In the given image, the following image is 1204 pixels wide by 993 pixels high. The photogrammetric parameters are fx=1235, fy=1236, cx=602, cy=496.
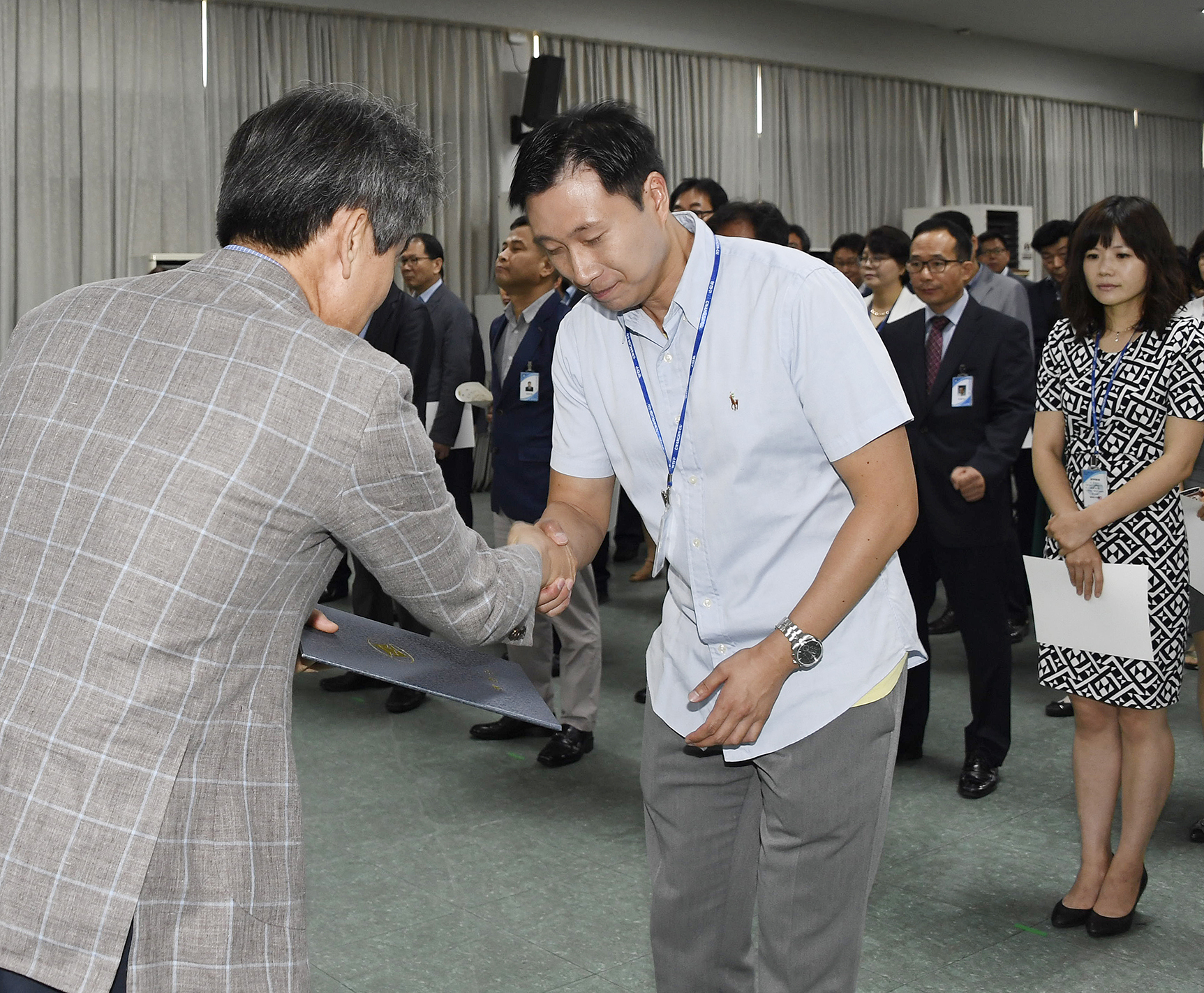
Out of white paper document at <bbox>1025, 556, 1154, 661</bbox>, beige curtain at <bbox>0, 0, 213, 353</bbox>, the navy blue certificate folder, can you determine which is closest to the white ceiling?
beige curtain at <bbox>0, 0, 213, 353</bbox>

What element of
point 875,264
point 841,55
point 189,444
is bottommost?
point 189,444

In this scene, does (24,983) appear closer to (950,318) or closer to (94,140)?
(950,318)

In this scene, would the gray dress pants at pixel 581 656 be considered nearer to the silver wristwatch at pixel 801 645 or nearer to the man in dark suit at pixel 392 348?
the man in dark suit at pixel 392 348

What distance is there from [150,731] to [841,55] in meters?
11.5

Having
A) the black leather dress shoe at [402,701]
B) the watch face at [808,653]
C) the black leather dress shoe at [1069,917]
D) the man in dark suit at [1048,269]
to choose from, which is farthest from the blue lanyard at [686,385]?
the man in dark suit at [1048,269]

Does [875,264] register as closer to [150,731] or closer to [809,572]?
[809,572]

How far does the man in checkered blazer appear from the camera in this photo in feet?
3.42

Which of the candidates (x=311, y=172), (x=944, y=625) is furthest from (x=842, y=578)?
(x=944, y=625)

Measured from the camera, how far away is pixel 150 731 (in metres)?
1.05

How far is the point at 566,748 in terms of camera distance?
3.73 metres

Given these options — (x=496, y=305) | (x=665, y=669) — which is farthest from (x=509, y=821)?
(x=496, y=305)

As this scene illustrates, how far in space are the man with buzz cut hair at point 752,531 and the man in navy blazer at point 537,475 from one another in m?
2.03

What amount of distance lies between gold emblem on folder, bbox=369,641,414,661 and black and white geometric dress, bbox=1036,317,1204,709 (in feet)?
5.65

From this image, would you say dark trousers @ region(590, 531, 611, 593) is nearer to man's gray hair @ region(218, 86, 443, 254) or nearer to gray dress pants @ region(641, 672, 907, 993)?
gray dress pants @ region(641, 672, 907, 993)
